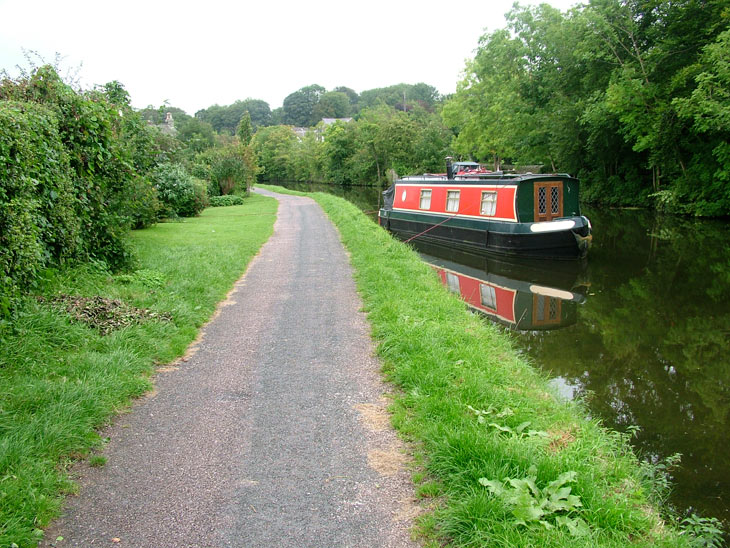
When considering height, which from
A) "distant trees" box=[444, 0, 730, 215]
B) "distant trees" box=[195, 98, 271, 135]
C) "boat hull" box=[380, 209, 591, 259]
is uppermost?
"distant trees" box=[195, 98, 271, 135]

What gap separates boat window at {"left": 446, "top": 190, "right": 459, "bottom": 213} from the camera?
661 inches

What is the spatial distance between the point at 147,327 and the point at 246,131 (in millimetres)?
52571

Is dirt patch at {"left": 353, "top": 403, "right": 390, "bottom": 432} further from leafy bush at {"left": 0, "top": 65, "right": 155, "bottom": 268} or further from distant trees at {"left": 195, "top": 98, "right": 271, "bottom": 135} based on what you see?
distant trees at {"left": 195, "top": 98, "right": 271, "bottom": 135}

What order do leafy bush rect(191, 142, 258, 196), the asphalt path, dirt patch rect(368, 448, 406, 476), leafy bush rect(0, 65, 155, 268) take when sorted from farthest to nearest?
1. leafy bush rect(191, 142, 258, 196)
2. leafy bush rect(0, 65, 155, 268)
3. dirt patch rect(368, 448, 406, 476)
4. the asphalt path

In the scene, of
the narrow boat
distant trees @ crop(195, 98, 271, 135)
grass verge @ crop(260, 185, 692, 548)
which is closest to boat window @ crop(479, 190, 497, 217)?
the narrow boat

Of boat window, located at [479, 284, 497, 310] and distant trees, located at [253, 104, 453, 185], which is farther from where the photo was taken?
distant trees, located at [253, 104, 453, 185]

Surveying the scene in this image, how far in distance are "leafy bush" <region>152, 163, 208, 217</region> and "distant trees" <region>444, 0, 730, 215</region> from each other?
1740 centimetres

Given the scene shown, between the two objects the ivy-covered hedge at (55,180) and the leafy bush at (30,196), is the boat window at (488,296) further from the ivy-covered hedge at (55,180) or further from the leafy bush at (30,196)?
the leafy bush at (30,196)

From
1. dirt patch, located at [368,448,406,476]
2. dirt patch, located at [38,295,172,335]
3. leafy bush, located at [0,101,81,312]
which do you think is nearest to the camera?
dirt patch, located at [368,448,406,476]

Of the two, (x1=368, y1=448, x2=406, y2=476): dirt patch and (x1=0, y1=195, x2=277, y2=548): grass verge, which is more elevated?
(x1=0, y1=195, x2=277, y2=548): grass verge

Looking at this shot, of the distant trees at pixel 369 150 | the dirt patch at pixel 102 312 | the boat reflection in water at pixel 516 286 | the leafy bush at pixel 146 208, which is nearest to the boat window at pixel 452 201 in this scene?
the boat reflection in water at pixel 516 286

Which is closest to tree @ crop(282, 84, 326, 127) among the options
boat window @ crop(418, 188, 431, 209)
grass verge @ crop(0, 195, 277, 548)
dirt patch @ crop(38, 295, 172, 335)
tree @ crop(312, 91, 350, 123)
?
tree @ crop(312, 91, 350, 123)

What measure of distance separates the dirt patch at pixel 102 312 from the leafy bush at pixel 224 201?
23315 millimetres

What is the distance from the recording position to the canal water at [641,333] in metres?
4.71
